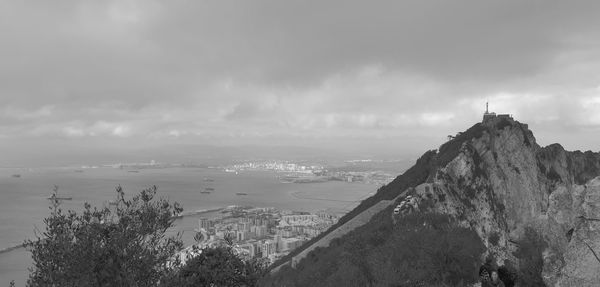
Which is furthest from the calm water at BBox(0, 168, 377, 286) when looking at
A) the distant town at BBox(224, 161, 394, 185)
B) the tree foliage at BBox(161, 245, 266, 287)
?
the tree foliage at BBox(161, 245, 266, 287)

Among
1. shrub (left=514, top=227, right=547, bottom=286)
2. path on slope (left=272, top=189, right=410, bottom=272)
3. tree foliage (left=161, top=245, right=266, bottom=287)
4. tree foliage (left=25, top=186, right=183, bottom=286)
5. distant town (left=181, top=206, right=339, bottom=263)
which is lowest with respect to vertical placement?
distant town (left=181, top=206, right=339, bottom=263)

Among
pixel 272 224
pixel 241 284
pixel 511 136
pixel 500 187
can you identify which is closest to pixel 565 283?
pixel 241 284

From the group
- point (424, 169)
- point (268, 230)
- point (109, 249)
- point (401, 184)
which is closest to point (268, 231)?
point (268, 230)

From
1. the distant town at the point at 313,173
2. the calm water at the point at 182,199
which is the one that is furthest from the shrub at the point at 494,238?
the distant town at the point at 313,173

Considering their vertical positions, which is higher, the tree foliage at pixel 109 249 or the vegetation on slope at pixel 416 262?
the tree foliage at pixel 109 249

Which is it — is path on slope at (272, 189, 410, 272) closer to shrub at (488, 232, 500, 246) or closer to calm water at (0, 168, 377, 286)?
shrub at (488, 232, 500, 246)

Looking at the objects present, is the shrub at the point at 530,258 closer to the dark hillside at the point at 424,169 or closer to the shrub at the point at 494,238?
the shrub at the point at 494,238

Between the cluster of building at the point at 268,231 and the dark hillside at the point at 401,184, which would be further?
the cluster of building at the point at 268,231
